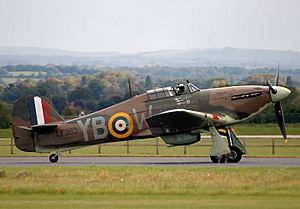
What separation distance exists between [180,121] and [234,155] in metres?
2.20

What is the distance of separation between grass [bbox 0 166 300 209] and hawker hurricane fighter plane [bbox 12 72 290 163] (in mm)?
3337

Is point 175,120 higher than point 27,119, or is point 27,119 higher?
point 175,120

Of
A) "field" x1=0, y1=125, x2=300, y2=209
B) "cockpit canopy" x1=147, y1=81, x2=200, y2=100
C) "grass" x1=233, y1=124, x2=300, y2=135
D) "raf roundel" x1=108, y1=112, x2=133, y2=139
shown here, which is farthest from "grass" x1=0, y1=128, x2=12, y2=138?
"field" x1=0, y1=125, x2=300, y2=209

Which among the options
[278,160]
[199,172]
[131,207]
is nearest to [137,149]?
[278,160]

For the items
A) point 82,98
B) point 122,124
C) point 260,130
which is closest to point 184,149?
point 122,124

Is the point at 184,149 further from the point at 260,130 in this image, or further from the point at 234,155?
the point at 260,130

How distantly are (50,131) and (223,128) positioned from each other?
20.0 feet

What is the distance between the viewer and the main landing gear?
31609 mm

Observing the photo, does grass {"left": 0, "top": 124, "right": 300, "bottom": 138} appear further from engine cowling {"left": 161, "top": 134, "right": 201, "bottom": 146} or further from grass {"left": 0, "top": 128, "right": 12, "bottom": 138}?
engine cowling {"left": 161, "top": 134, "right": 201, "bottom": 146}

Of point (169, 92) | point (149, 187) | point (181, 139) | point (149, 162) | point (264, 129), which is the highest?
point (169, 92)

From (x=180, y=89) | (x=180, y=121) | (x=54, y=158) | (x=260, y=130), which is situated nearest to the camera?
(x=180, y=121)

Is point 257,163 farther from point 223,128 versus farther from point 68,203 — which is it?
point 68,203

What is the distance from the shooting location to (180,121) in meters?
31.8

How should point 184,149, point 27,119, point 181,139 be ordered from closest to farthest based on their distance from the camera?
point 181,139 → point 27,119 → point 184,149
